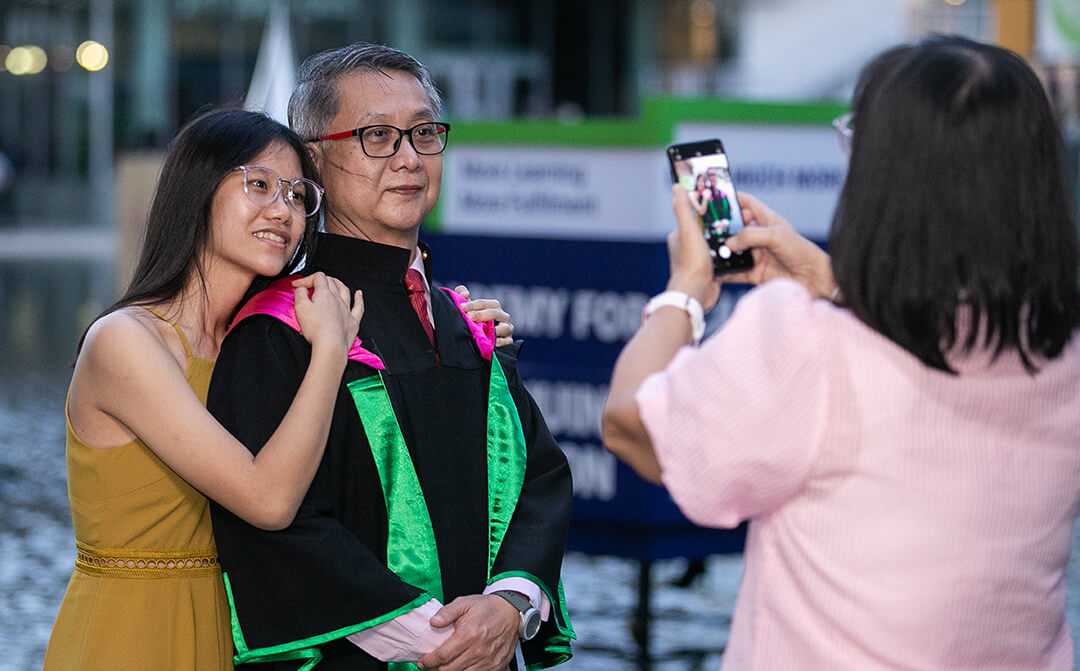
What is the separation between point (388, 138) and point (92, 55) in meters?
30.3

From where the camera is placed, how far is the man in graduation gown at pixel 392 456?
93.7 inches

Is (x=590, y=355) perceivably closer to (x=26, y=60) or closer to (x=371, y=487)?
(x=371, y=487)

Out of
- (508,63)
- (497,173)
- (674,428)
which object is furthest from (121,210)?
(508,63)

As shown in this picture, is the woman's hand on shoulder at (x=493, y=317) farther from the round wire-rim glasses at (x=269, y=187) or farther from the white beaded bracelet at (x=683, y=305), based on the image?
the white beaded bracelet at (x=683, y=305)

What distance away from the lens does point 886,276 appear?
1796 mm

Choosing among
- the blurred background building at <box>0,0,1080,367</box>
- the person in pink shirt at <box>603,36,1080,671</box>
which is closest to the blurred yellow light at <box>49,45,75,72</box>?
the blurred background building at <box>0,0,1080,367</box>

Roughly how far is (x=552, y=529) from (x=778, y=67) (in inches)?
1084

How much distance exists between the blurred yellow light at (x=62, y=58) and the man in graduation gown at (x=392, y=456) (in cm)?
3032

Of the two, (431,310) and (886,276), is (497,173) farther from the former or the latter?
(886,276)

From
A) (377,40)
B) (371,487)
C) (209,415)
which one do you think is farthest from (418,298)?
(377,40)

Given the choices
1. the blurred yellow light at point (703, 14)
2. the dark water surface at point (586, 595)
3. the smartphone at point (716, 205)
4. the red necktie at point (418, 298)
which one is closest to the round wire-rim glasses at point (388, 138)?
the red necktie at point (418, 298)

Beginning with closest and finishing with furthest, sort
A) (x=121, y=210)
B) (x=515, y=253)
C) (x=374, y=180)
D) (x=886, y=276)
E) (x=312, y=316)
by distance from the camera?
(x=886, y=276)
(x=312, y=316)
(x=374, y=180)
(x=515, y=253)
(x=121, y=210)

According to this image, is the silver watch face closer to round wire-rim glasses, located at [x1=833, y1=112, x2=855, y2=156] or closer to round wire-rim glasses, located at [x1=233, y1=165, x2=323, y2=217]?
round wire-rim glasses, located at [x1=233, y1=165, x2=323, y2=217]

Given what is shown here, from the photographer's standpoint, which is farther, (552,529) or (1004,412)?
(552,529)
